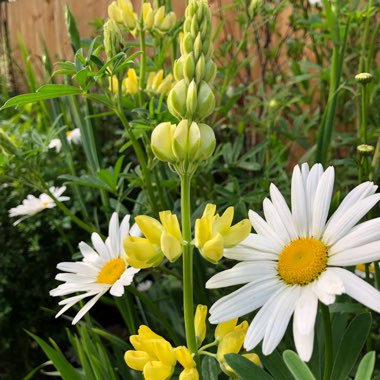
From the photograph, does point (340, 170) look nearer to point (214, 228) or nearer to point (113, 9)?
point (113, 9)

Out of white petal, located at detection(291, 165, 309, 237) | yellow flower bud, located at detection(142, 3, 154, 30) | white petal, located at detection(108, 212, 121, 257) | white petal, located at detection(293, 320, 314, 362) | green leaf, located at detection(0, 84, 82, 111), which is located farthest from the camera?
yellow flower bud, located at detection(142, 3, 154, 30)

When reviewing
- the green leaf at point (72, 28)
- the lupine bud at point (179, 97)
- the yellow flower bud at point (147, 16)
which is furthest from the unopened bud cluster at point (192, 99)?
the green leaf at point (72, 28)

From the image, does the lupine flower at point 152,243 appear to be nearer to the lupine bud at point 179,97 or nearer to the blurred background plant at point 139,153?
the lupine bud at point 179,97

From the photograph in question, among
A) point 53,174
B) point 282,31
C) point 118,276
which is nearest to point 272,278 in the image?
point 118,276

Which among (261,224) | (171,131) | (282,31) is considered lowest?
(282,31)

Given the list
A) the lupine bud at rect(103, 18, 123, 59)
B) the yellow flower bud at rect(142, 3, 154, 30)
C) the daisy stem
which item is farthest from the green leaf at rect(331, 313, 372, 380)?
the yellow flower bud at rect(142, 3, 154, 30)

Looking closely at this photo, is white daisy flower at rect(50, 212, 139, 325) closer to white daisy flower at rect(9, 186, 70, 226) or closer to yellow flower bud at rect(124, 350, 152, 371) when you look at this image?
yellow flower bud at rect(124, 350, 152, 371)
